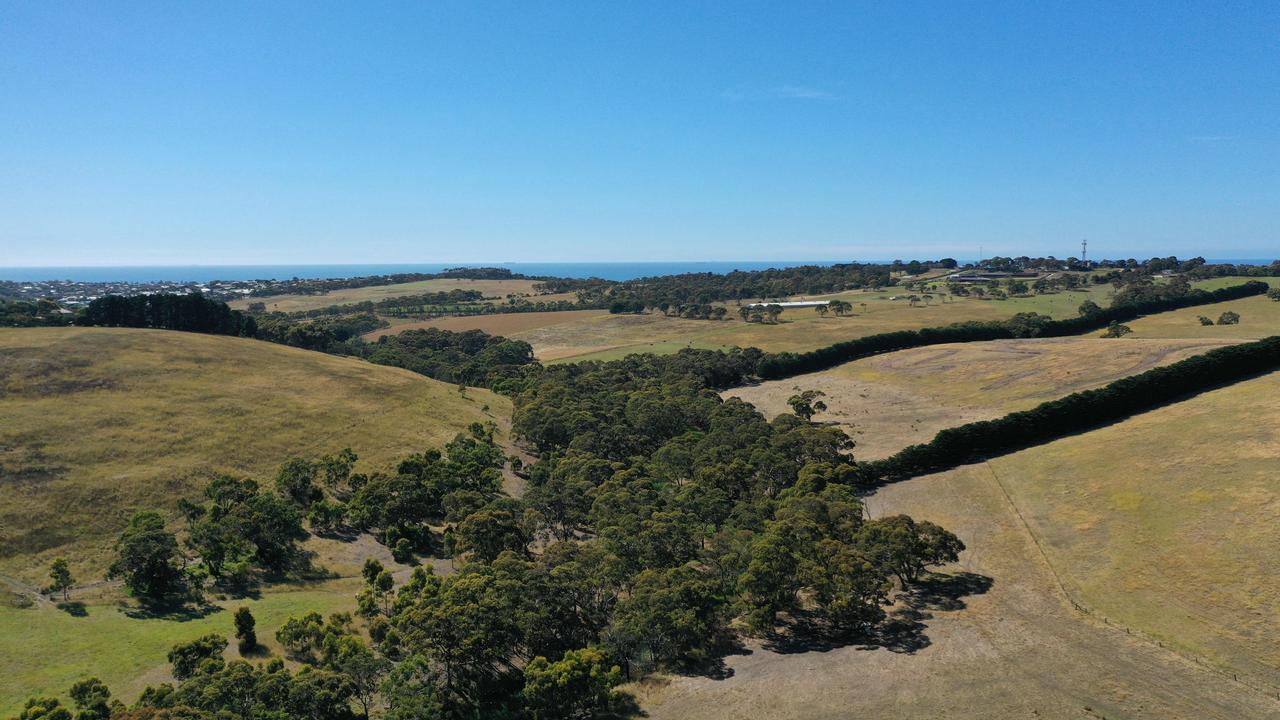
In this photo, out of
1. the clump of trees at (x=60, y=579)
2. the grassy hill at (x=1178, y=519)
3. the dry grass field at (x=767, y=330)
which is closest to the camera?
the grassy hill at (x=1178, y=519)

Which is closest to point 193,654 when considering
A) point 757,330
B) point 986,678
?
point 986,678

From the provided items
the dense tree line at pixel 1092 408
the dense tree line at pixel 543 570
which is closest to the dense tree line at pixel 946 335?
the dense tree line at pixel 543 570

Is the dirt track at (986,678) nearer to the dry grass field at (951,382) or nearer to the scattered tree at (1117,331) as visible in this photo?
the dry grass field at (951,382)

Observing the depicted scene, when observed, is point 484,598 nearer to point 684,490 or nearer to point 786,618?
point 786,618

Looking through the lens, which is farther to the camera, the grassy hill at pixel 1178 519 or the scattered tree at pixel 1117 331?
the scattered tree at pixel 1117 331

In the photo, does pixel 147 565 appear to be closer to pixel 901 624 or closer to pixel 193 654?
pixel 193 654

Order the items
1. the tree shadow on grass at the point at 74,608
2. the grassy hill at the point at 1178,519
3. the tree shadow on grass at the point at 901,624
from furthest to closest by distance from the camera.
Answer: the tree shadow on grass at the point at 74,608 → the tree shadow on grass at the point at 901,624 → the grassy hill at the point at 1178,519

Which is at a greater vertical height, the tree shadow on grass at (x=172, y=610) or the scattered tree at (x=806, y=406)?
the scattered tree at (x=806, y=406)

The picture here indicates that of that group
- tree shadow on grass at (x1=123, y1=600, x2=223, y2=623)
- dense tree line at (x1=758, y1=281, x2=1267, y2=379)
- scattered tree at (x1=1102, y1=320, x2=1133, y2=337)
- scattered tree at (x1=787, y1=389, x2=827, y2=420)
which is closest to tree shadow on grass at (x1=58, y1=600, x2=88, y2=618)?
tree shadow on grass at (x1=123, y1=600, x2=223, y2=623)
